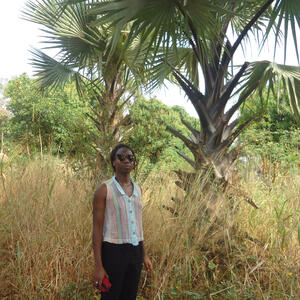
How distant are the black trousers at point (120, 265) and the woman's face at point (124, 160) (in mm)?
519

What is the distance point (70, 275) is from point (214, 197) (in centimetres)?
178

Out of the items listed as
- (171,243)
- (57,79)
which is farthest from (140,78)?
(171,243)

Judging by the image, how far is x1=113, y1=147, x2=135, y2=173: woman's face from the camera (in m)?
2.41

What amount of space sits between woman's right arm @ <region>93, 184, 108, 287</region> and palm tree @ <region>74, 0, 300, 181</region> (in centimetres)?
163

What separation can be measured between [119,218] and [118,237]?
125 millimetres

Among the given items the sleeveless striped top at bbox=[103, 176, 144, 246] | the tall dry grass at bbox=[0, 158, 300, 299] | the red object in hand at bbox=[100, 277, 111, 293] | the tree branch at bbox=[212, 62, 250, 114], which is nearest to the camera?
the red object in hand at bbox=[100, 277, 111, 293]

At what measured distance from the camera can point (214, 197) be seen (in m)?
3.94

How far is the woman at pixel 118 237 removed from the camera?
222 centimetres

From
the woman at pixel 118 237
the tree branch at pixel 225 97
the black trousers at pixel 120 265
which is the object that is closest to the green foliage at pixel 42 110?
the tree branch at pixel 225 97

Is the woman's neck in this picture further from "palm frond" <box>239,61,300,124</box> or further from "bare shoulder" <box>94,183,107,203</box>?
"palm frond" <box>239,61,300,124</box>

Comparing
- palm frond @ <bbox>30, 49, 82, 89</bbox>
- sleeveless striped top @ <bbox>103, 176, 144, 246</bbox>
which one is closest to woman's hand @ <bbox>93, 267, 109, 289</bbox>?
sleeveless striped top @ <bbox>103, 176, 144, 246</bbox>

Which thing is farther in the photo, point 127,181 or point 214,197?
point 214,197

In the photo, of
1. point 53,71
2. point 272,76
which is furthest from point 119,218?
point 53,71

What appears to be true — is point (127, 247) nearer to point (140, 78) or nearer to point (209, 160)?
point (209, 160)
